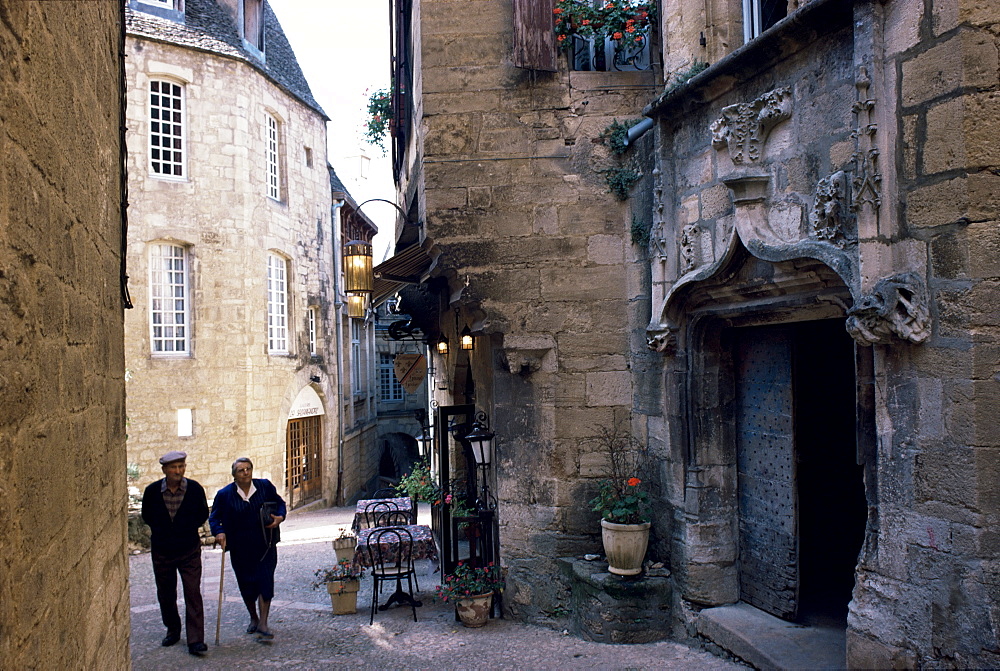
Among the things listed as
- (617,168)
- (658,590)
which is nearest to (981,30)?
(617,168)

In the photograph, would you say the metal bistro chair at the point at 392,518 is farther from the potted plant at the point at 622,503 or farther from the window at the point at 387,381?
the window at the point at 387,381

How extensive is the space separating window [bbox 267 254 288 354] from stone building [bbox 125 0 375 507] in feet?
0.13

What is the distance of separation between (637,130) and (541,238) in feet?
3.71

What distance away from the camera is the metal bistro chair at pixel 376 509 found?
9.84m

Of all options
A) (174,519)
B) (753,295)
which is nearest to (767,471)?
(753,295)

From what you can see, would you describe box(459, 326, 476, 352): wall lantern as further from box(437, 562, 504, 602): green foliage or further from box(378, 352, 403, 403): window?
box(378, 352, 403, 403): window

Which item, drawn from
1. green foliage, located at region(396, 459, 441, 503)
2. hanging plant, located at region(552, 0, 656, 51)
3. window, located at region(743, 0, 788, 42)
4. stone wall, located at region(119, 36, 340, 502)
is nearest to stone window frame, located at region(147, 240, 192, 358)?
stone wall, located at region(119, 36, 340, 502)

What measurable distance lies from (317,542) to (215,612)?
4.91 m

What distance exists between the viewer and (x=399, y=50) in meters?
10.3

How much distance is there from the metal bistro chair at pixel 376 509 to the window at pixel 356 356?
1262 cm

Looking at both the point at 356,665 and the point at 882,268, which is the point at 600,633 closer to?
the point at 356,665

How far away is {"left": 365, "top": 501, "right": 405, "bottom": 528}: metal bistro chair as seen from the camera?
984 cm

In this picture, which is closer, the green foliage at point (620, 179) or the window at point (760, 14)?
the window at point (760, 14)

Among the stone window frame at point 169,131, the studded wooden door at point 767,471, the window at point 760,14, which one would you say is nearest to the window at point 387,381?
the stone window frame at point 169,131
